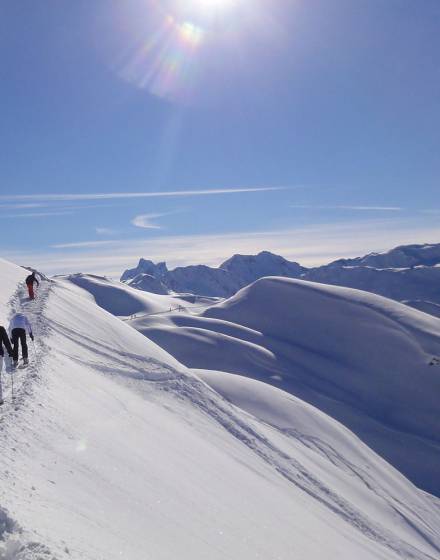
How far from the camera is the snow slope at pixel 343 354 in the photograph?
155 feet

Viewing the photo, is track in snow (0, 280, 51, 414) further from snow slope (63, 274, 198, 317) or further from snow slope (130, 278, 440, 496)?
snow slope (63, 274, 198, 317)

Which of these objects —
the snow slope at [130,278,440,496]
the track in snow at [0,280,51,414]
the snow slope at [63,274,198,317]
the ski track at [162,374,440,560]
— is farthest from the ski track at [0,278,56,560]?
the snow slope at [63,274,198,317]

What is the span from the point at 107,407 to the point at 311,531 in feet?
22.1

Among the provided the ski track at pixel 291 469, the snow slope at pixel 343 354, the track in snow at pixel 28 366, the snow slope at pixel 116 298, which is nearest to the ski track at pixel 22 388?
the track in snow at pixel 28 366

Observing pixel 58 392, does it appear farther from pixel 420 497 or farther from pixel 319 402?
pixel 319 402

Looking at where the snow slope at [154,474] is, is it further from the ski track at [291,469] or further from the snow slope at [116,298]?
the snow slope at [116,298]

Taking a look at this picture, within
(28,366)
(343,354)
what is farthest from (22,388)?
(343,354)

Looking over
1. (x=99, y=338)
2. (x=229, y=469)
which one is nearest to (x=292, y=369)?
(x=99, y=338)

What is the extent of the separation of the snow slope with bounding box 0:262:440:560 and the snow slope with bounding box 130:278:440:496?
50.9 feet

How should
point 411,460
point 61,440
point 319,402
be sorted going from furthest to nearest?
1. point 319,402
2. point 411,460
3. point 61,440

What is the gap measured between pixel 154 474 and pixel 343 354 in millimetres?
52770

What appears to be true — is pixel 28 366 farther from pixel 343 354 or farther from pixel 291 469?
pixel 343 354

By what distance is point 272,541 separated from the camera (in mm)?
11234

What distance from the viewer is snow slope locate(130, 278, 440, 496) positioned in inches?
1859
